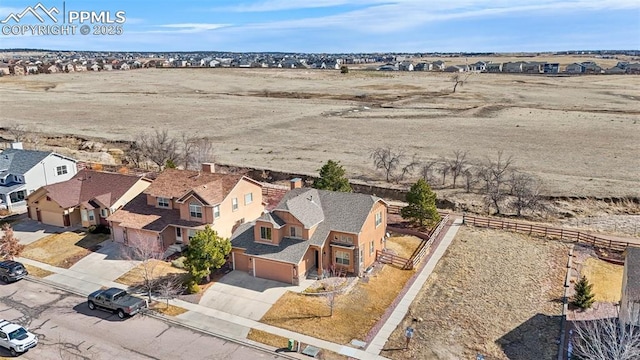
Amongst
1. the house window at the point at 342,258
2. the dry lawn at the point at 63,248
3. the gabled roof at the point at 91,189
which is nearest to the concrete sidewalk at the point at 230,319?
the dry lawn at the point at 63,248

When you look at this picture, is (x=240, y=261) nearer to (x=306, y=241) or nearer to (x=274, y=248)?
(x=274, y=248)

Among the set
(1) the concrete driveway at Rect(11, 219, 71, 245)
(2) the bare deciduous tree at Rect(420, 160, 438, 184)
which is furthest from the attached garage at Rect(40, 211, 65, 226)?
(2) the bare deciduous tree at Rect(420, 160, 438, 184)

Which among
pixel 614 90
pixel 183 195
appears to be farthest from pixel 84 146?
pixel 614 90

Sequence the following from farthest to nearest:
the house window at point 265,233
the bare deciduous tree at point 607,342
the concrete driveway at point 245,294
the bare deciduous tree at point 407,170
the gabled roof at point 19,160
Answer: the bare deciduous tree at point 407,170 < the gabled roof at point 19,160 < the house window at point 265,233 < the concrete driveway at point 245,294 < the bare deciduous tree at point 607,342

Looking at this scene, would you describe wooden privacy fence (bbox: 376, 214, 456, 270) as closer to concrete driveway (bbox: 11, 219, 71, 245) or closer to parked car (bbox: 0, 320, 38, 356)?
parked car (bbox: 0, 320, 38, 356)

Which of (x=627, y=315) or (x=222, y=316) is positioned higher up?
(x=627, y=315)

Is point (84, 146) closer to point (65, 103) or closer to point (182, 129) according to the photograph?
point (182, 129)

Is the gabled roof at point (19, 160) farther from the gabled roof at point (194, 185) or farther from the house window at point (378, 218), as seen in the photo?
→ the house window at point (378, 218)
